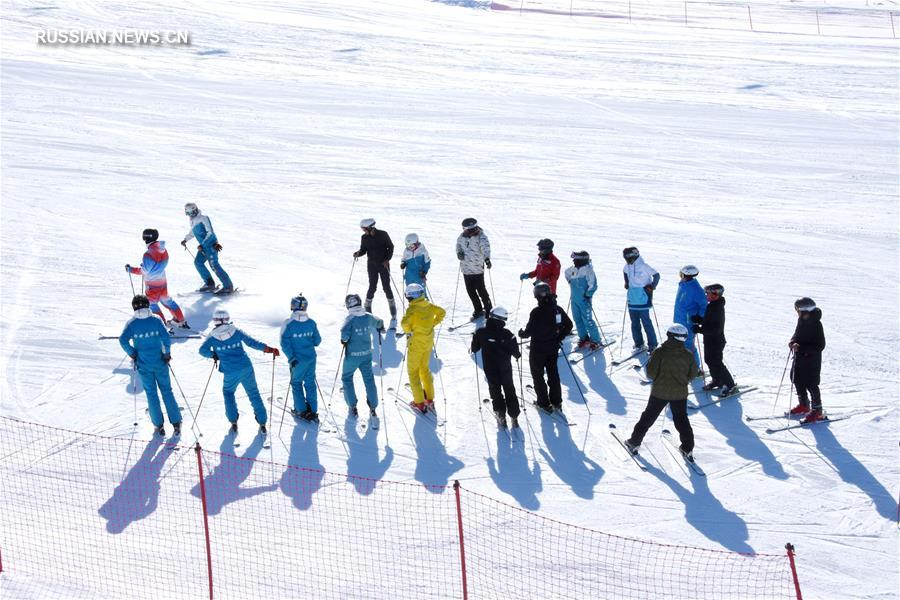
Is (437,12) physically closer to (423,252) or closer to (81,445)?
(423,252)

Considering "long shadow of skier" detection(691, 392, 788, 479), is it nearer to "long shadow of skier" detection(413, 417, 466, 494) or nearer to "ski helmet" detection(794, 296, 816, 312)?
"ski helmet" detection(794, 296, 816, 312)

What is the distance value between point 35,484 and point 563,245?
10.4 meters

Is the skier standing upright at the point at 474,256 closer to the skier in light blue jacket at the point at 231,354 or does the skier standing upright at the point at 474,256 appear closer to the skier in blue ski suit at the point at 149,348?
the skier in light blue jacket at the point at 231,354

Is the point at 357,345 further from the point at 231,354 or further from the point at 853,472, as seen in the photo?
the point at 853,472

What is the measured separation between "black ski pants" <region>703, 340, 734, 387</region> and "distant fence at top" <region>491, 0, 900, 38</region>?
92.0ft

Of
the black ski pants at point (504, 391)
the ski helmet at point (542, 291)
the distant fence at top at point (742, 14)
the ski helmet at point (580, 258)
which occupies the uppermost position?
the distant fence at top at point (742, 14)

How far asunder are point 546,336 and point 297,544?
383cm

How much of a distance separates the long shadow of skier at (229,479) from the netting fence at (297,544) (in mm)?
23

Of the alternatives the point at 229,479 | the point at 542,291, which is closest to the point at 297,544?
the point at 229,479

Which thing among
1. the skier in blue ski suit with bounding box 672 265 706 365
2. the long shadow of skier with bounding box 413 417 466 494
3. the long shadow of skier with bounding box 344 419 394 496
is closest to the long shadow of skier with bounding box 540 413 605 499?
the long shadow of skier with bounding box 413 417 466 494

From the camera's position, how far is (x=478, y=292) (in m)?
13.9

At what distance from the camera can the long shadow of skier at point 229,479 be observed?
9.47 metres

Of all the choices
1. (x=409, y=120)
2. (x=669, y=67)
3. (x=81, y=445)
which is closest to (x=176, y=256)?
(x=81, y=445)

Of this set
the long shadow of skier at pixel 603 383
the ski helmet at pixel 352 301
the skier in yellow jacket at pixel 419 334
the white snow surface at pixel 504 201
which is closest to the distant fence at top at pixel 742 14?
the white snow surface at pixel 504 201
